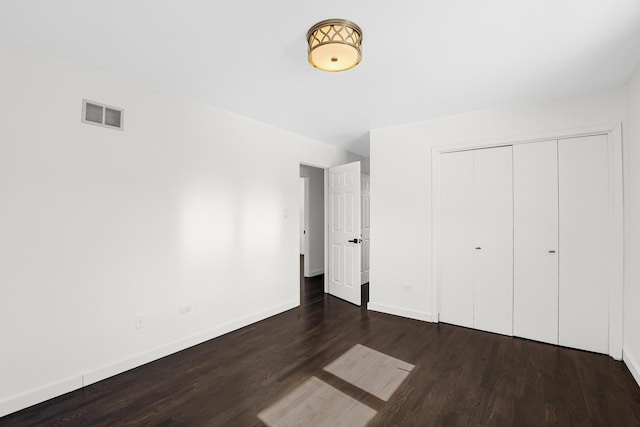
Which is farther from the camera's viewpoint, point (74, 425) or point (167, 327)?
point (167, 327)

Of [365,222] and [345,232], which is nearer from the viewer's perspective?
[345,232]

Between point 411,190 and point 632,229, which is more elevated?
point 411,190

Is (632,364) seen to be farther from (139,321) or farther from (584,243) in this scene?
(139,321)

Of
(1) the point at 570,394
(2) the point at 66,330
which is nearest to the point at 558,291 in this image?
(1) the point at 570,394

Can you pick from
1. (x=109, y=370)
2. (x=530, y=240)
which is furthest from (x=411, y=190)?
(x=109, y=370)

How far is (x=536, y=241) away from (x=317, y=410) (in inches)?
109

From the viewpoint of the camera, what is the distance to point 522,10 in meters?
1.71

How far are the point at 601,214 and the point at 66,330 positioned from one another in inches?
186

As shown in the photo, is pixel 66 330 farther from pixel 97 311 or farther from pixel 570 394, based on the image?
pixel 570 394

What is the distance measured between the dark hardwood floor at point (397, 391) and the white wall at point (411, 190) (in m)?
0.68

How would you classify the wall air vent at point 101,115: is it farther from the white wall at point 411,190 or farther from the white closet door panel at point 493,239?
the white closet door panel at point 493,239

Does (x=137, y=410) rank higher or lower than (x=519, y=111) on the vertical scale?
lower

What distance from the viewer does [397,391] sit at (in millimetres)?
2232

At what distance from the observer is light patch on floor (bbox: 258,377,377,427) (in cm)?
189
